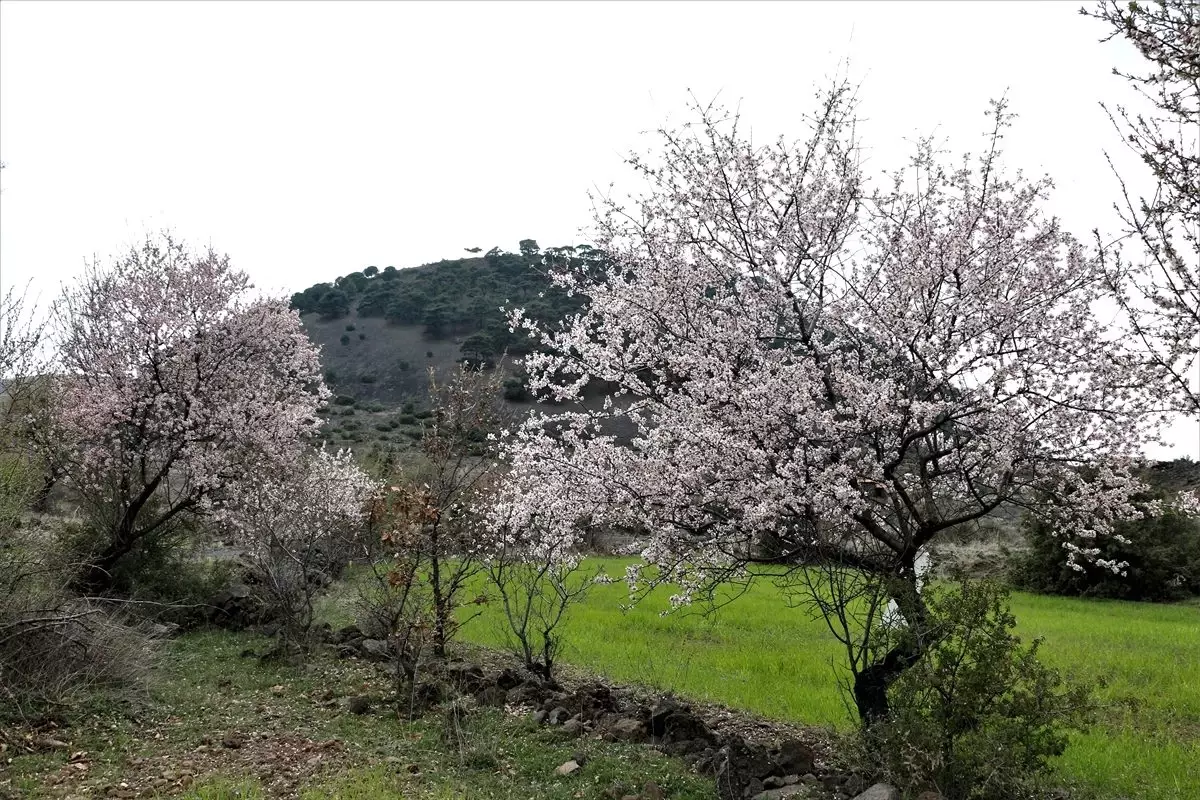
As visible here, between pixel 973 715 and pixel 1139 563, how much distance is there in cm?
1790

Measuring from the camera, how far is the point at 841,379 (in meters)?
6.00

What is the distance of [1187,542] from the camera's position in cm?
1969

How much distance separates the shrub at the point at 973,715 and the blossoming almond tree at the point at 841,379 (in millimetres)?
354

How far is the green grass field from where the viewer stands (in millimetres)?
6770

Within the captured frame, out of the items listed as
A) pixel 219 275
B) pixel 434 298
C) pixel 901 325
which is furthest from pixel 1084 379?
pixel 434 298

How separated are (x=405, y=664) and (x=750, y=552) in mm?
4222

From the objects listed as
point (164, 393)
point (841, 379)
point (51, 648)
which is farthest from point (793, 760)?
point (164, 393)

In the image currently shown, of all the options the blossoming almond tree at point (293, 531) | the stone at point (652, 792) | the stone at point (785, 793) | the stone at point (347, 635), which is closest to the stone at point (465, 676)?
the blossoming almond tree at point (293, 531)

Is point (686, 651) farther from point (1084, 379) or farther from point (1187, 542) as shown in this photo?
point (1187, 542)

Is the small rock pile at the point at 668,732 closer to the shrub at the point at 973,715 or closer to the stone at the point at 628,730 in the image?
the stone at the point at 628,730

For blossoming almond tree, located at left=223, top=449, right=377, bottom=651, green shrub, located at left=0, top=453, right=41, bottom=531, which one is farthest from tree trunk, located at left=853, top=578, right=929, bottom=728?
green shrub, located at left=0, top=453, right=41, bottom=531

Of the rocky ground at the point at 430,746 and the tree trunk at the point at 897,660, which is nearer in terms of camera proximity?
the tree trunk at the point at 897,660

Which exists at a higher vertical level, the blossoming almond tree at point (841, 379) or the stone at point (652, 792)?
the blossoming almond tree at point (841, 379)

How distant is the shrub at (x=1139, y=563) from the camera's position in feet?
62.8
